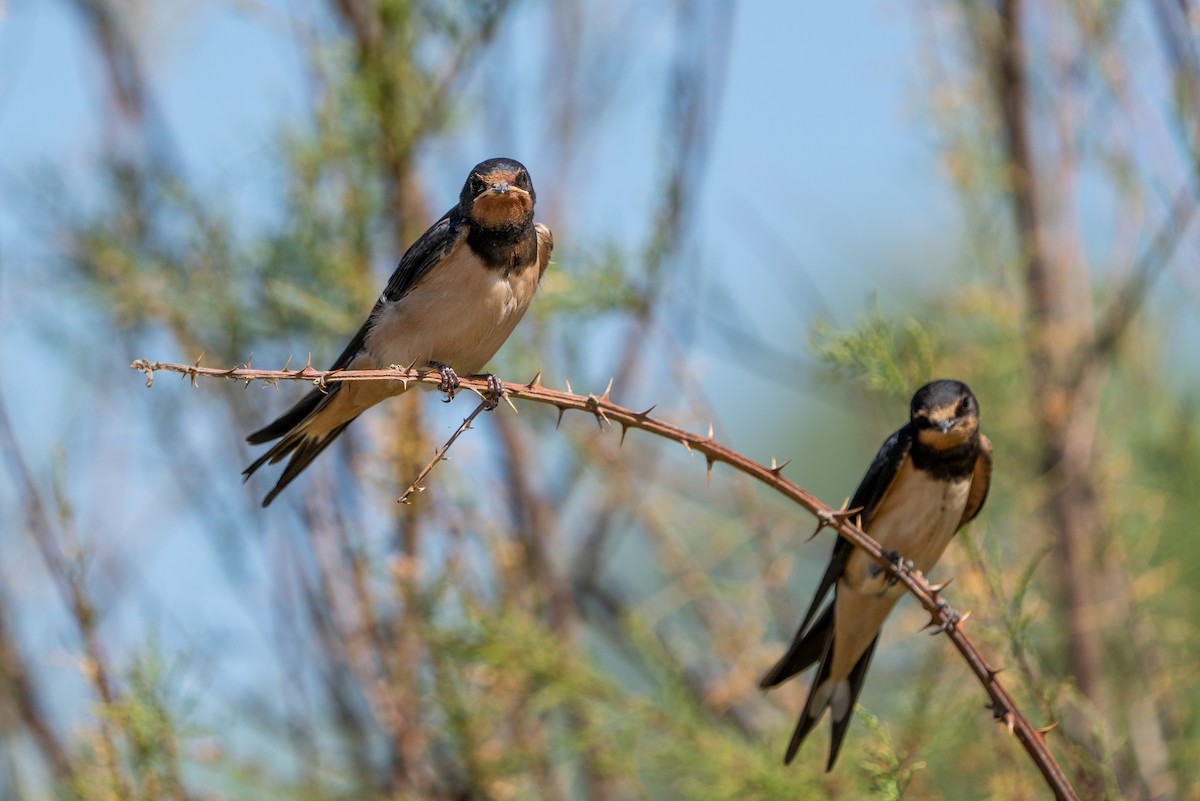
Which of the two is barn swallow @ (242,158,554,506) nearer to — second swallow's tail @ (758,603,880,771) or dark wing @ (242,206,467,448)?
dark wing @ (242,206,467,448)

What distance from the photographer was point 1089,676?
526 centimetres

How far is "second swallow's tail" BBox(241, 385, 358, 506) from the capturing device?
3428mm

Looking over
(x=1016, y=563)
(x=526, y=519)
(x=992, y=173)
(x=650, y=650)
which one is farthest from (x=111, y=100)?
(x=1016, y=563)

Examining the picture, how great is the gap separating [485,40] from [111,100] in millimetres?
1810

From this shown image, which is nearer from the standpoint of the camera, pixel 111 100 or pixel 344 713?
pixel 344 713

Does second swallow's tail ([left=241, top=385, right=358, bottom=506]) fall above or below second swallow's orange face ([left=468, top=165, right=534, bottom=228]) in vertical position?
below

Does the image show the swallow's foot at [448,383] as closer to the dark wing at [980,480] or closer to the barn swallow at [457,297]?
the barn swallow at [457,297]

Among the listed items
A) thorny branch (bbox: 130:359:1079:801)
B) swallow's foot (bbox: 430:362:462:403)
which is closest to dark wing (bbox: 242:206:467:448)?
swallow's foot (bbox: 430:362:462:403)

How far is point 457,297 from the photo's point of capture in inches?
148

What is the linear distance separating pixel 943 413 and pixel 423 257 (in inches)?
57.5

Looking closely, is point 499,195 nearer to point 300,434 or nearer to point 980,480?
point 300,434

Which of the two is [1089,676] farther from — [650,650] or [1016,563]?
[650,650]

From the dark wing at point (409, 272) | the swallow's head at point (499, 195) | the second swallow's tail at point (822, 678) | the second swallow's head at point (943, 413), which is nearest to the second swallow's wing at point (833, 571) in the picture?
the second swallow's tail at point (822, 678)

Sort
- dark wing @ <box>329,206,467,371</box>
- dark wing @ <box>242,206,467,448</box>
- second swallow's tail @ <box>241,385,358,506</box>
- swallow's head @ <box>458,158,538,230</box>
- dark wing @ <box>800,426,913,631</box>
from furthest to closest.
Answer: dark wing @ <box>800,426,913,631</box> < dark wing @ <box>329,206,467,371</box> < swallow's head @ <box>458,158,538,230</box> < dark wing @ <box>242,206,467,448</box> < second swallow's tail @ <box>241,385,358,506</box>
